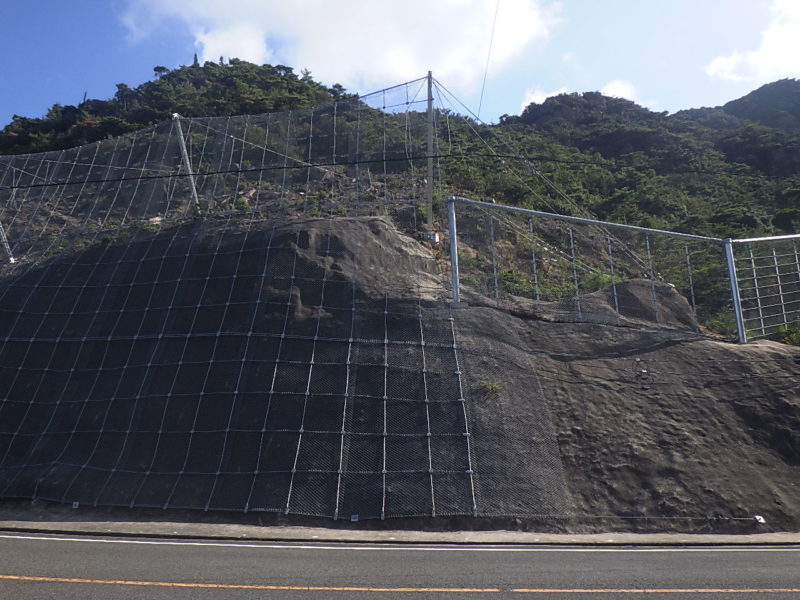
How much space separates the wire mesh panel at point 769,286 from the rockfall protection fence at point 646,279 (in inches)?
0.9

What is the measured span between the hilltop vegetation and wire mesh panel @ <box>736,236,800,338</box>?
6160 millimetres

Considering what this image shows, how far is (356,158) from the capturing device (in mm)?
18672

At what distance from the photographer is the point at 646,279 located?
639 inches

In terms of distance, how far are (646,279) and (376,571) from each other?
38.9 ft

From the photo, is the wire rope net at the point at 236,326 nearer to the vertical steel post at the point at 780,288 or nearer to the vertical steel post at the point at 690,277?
the vertical steel post at the point at 690,277

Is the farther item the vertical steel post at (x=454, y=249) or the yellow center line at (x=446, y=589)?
the vertical steel post at (x=454, y=249)

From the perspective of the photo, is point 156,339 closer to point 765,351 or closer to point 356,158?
point 356,158

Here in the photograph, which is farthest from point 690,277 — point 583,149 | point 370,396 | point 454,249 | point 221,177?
point 583,149

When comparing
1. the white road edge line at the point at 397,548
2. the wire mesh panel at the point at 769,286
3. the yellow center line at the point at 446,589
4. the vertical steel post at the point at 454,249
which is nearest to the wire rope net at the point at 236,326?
the vertical steel post at the point at 454,249

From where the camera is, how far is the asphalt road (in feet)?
22.6

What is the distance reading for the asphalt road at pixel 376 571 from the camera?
6.88m

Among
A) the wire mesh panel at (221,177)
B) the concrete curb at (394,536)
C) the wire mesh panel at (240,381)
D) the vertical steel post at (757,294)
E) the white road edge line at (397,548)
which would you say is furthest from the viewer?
the wire mesh panel at (221,177)

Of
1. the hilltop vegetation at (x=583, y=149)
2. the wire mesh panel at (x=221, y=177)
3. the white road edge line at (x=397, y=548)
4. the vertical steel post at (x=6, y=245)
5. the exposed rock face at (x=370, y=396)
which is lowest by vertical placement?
the white road edge line at (x=397, y=548)

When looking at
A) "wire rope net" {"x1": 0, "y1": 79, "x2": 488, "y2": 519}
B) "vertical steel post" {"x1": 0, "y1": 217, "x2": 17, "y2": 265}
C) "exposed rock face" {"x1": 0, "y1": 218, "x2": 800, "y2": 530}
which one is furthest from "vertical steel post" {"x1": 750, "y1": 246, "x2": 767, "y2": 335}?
"vertical steel post" {"x1": 0, "y1": 217, "x2": 17, "y2": 265}
